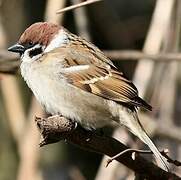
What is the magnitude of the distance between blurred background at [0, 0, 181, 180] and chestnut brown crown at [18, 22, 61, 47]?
279mm

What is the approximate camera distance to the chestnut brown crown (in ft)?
10.3

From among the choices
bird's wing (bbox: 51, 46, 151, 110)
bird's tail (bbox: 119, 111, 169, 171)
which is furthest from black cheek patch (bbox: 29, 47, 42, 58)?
bird's tail (bbox: 119, 111, 169, 171)

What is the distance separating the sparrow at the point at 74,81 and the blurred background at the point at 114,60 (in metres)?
0.26

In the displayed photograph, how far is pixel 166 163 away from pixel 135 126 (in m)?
0.30

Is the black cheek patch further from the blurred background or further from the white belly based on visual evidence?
the blurred background

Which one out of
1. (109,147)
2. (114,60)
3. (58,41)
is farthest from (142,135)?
(114,60)

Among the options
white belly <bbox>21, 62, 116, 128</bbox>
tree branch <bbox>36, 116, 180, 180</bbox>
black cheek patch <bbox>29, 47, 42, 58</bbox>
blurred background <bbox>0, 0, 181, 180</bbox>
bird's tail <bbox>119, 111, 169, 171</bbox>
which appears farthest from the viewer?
blurred background <bbox>0, 0, 181, 180</bbox>

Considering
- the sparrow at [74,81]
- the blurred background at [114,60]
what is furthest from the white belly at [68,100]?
the blurred background at [114,60]

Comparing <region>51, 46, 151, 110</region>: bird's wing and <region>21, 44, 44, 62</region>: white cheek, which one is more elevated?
<region>21, 44, 44, 62</region>: white cheek

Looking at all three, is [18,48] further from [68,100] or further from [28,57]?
[68,100]

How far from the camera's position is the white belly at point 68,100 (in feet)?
10.2

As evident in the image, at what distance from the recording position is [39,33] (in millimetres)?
3186

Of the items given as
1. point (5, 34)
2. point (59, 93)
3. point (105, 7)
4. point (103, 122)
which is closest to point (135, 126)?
point (103, 122)

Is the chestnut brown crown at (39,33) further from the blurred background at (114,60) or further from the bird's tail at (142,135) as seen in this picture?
the bird's tail at (142,135)
